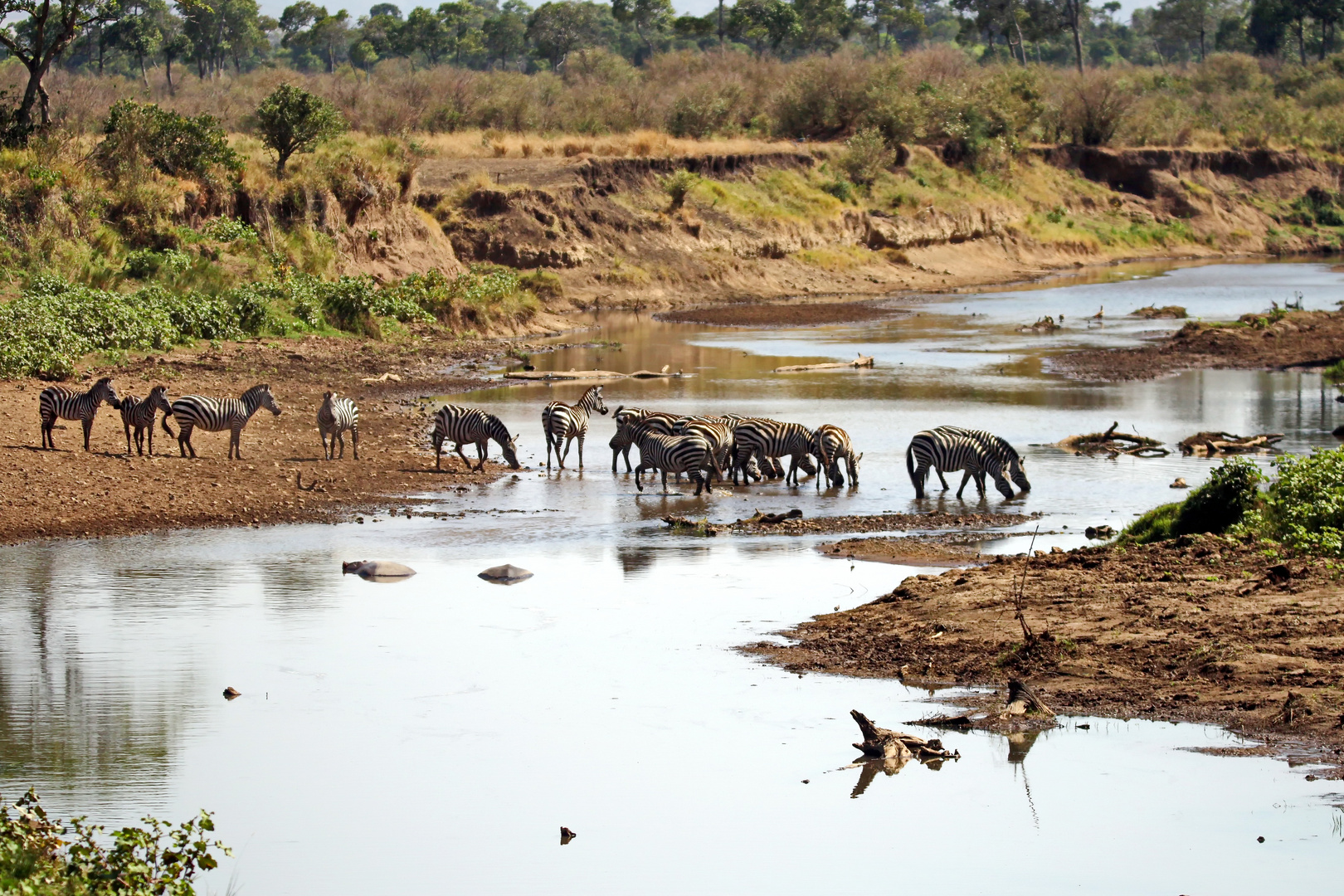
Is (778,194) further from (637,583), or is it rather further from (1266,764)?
(1266,764)

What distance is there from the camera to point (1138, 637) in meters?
12.0

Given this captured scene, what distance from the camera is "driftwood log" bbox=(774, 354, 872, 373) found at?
115 ft

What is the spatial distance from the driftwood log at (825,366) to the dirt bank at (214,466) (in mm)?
9187

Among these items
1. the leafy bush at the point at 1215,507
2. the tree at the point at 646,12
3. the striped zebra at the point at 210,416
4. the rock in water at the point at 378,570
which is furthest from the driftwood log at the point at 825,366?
the tree at the point at 646,12

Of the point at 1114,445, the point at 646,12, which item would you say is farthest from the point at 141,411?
the point at 646,12

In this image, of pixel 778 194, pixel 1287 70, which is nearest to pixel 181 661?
pixel 778 194

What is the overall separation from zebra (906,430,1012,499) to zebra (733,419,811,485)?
169cm

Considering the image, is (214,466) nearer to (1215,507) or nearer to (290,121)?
(1215,507)

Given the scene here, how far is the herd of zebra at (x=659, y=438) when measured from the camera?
20578 millimetres

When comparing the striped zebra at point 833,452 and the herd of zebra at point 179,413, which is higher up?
the herd of zebra at point 179,413

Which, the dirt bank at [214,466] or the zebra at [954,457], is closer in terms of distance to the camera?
the dirt bank at [214,466]

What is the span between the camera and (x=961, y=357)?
124ft

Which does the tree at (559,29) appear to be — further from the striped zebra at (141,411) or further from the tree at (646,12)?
the striped zebra at (141,411)

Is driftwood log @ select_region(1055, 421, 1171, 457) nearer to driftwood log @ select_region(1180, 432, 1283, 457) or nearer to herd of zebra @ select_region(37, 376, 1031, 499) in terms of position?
driftwood log @ select_region(1180, 432, 1283, 457)
